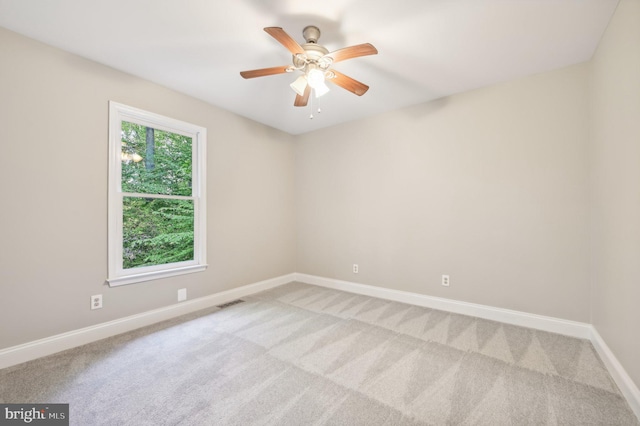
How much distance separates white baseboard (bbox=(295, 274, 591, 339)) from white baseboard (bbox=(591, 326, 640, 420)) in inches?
7.1

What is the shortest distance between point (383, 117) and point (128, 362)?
3.87 m

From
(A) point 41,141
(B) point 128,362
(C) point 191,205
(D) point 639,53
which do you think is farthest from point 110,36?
(D) point 639,53

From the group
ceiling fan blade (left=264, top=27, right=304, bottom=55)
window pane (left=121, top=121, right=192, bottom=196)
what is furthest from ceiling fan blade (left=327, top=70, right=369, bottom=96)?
window pane (left=121, top=121, right=192, bottom=196)

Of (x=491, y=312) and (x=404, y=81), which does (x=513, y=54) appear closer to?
(x=404, y=81)

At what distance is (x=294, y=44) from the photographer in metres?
1.86

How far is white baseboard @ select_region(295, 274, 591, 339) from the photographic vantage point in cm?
255

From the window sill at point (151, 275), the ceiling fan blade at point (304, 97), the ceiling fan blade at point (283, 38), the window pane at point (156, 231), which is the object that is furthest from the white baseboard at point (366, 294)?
the ceiling fan blade at point (283, 38)

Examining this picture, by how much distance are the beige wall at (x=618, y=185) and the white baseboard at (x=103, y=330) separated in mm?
3762

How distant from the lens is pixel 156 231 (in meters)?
3.04

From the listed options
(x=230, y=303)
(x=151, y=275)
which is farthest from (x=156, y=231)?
(x=230, y=303)

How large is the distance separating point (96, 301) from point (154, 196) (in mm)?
1147

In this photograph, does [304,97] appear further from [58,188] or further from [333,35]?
[58,188]

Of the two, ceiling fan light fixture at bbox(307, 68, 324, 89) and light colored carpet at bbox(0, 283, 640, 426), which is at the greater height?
ceiling fan light fixture at bbox(307, 68, 324, 89)

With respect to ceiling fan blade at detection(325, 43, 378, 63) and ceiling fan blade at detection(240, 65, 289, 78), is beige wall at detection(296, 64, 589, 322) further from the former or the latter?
ceiling fan blade at detection(240, 65, 289, 78)
